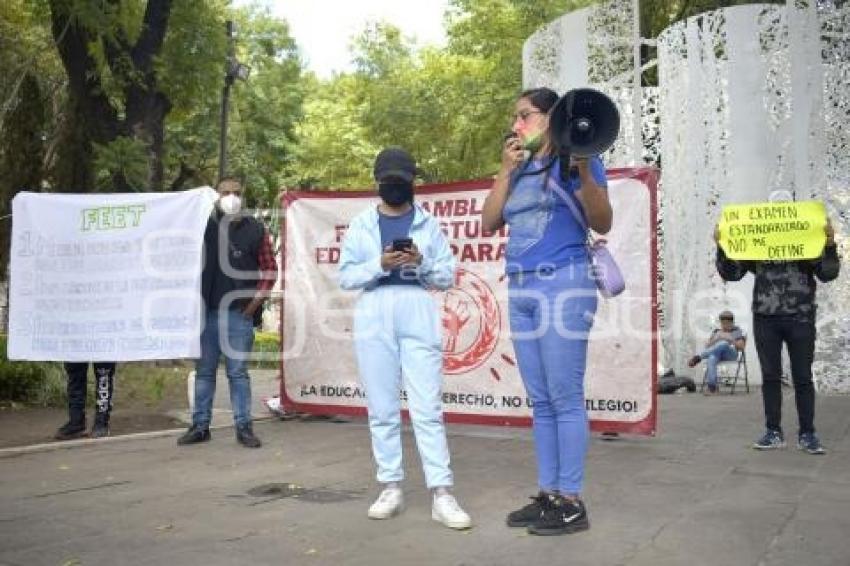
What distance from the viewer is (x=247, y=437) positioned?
23.9 feet

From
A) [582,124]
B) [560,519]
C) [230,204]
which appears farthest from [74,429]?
[582,124]

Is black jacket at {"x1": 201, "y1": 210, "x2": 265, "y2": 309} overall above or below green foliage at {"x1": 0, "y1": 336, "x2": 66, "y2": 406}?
above

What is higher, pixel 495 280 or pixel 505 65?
pixel 505 65

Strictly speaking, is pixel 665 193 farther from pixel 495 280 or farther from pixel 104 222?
pixel 104 222

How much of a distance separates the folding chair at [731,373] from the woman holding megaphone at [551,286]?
8.29 metres

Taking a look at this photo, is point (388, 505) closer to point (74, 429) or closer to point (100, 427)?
point (100, 427)

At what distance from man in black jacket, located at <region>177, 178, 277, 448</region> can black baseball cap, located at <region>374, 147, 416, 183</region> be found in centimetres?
275

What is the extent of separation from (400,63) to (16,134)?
16.9 metres

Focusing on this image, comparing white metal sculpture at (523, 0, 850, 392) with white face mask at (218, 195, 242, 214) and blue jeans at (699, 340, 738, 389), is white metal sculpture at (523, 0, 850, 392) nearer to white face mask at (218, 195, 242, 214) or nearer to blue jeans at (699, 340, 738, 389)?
blue jeans at (699, 340, 738, 389)

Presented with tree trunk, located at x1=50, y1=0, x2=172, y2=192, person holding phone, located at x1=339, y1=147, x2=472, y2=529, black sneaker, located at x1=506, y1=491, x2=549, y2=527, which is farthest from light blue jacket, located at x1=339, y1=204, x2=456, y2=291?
tree trunk, located at x1=50, y1=0, x2=172, y2=192

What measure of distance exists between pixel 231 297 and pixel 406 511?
10.3 feet

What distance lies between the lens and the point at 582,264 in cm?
445

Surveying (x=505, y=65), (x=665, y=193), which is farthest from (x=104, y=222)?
(x=505, y=65)

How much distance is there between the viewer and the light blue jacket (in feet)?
15.9
